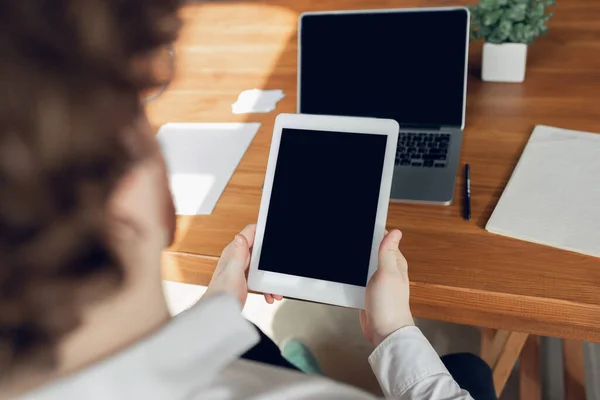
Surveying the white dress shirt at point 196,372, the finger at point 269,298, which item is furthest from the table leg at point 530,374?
the white dress shirt at point 196,372

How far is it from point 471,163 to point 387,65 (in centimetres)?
Answer: 25

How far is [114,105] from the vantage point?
295mm

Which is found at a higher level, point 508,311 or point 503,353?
point 508,311

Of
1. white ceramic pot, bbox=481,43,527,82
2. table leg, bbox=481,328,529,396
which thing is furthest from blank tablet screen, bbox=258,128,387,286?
table leg, bbox=481,328,529,396

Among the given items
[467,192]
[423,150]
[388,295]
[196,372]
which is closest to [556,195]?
[467,192]

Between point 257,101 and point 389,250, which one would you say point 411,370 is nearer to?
point 389,250

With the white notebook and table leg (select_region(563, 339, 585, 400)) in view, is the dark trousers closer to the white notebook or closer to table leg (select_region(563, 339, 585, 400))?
the white notebook

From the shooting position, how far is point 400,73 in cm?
98

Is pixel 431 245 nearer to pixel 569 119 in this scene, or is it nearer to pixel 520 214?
pixel 520 214

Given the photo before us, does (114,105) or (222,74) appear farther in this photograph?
(222,74)

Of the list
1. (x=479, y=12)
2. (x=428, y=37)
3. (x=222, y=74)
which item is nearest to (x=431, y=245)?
(x=428, y=37)

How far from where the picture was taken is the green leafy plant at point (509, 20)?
1011 millimetres

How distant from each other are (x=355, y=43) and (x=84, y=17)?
2.56 feet

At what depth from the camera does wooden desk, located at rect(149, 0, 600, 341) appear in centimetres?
72
